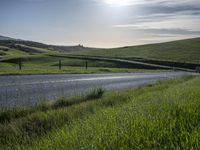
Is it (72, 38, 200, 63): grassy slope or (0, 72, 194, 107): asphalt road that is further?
(72, 38, 200, 63): grassy slope

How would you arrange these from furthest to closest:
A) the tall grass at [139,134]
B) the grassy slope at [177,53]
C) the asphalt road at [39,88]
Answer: the grassy slope at [177,53] → the asphalt road at [39,88] → the tall grass at [139,134]

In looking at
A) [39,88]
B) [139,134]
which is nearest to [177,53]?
[39,88]

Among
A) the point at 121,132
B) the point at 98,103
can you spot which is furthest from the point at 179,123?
the point at 98,103

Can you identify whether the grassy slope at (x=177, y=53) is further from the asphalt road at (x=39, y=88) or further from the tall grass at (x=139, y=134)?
the tall grass at (x=139, y=134)

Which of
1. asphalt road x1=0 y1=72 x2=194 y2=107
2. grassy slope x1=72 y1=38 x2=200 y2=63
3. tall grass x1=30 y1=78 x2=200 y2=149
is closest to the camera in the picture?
tall grass x1=30 y1=78 x2=200 y2=149

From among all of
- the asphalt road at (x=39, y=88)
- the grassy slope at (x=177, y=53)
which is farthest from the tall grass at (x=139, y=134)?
the grassy slope at (x=177, y=53)

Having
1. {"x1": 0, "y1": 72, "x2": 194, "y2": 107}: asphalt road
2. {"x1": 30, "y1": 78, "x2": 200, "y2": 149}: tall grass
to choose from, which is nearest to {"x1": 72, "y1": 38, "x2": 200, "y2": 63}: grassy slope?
{"x1": 0, "y1": 72, "x2": 194, "y2": 107}: asphalt road

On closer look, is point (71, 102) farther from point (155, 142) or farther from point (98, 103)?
point (155, 142)

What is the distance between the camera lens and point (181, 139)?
13.7 feet

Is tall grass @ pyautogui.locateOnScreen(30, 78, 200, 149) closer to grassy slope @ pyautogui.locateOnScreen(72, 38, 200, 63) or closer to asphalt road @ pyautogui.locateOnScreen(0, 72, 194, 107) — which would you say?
asphalt road @ pyautogui.locateOnScreen(0, 72, 194, 107)

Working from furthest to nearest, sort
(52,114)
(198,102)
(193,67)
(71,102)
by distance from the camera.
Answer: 1. (193,67)
2. (71,102)
3. (52,114)
4. (198,102)

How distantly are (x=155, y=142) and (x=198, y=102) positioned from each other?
2.94 metres

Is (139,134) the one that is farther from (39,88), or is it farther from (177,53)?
(177,53)

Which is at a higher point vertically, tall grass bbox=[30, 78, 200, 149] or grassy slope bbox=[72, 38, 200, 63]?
tall grass bbox=[30, 78, 200, 149]
